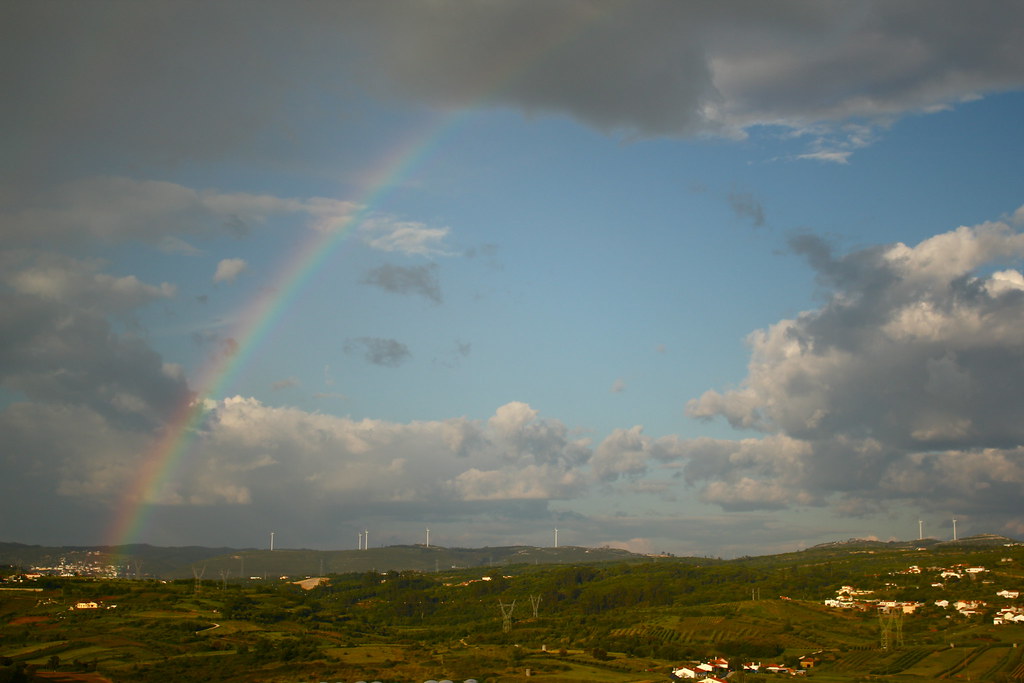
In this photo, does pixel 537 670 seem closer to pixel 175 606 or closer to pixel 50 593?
pixel 175 606

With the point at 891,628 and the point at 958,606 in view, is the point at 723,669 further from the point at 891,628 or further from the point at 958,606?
the point at 958,606

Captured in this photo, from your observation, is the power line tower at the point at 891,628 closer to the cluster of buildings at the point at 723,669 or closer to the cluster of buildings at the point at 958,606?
the cluster of buildings at the point at 958,606

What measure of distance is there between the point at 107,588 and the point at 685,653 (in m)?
107

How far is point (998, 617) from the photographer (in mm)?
156250

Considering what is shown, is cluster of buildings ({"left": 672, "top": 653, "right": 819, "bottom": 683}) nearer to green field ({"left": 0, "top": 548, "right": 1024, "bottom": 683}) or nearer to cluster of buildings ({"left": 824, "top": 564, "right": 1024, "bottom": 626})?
green field ({"left": 0, "top": 548, "right": 1024, "bottom": 683})

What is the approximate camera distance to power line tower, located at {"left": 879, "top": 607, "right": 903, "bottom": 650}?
13836 centimetres

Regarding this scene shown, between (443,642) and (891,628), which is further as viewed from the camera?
(443,642)

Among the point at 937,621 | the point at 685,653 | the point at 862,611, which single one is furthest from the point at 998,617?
the point at 685,653

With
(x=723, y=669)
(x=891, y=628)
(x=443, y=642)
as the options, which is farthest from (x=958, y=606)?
(x=443, y=642)

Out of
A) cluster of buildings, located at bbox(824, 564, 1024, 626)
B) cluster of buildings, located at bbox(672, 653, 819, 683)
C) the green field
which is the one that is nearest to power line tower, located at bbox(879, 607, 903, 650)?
the green field

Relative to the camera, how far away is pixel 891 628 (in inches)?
5940

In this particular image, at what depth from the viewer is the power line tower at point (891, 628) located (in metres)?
138

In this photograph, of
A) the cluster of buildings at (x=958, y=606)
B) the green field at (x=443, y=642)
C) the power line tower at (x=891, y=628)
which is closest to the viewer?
the green field at (x=443, y=642)

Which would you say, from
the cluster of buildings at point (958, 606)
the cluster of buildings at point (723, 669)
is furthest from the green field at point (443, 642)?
the cluster of buildings at point (958, 606)
